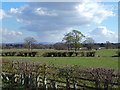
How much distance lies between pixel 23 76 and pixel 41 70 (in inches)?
42.7

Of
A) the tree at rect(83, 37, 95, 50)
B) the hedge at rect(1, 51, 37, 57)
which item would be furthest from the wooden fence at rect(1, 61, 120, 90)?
the tree at rect(83, 37, 95, 50)

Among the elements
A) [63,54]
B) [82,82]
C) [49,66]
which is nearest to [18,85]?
[49,66]

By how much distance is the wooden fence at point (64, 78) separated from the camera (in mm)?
5363

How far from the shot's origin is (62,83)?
647cm

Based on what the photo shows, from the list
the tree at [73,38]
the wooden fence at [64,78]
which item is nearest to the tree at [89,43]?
the tree at [73,38]

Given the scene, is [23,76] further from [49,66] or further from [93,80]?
[93,80]

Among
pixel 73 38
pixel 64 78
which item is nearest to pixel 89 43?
pixel 73 38

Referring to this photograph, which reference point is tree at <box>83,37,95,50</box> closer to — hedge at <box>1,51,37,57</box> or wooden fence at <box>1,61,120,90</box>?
hedge at <box>1,51,37,57</box>

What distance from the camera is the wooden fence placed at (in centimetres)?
536

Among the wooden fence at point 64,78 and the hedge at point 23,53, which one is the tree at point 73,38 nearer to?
the hedge at point 23,53

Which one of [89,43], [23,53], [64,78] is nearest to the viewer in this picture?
[64,78]

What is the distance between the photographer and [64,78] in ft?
21.0

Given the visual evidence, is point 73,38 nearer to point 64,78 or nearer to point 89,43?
point 89,43

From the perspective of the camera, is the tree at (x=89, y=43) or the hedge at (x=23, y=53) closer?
the hedge at (x=23, y=53)
